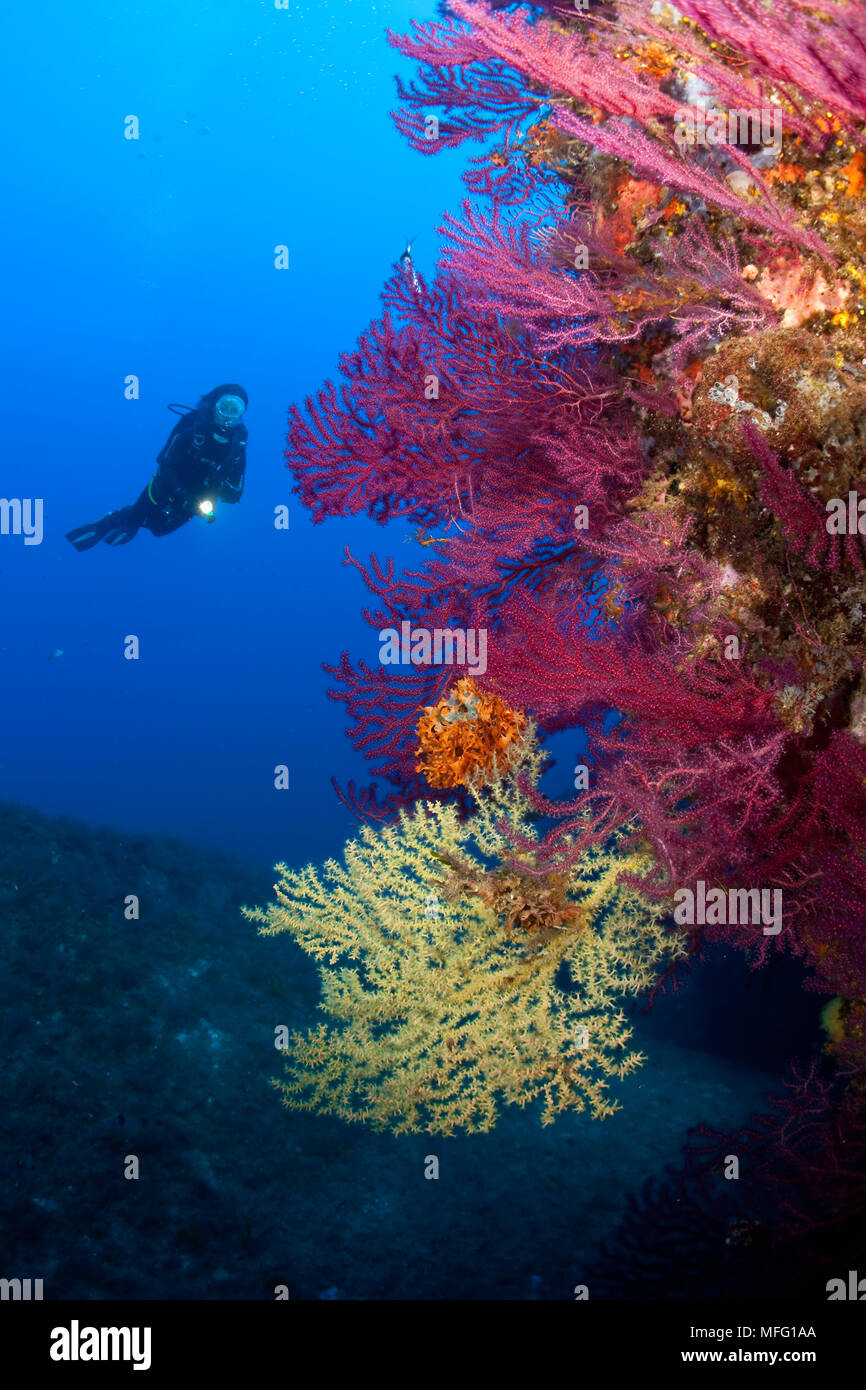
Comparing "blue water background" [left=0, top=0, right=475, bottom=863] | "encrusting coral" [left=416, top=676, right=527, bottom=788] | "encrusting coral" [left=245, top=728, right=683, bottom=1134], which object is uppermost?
"blue water background" [left=0, top=0, right=475, bottom=863]

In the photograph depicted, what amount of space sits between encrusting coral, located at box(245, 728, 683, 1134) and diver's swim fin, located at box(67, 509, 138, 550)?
9124 millimetres

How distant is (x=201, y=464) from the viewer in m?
9.41

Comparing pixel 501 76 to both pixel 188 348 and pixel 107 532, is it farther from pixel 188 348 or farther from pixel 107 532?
pixel 188 348

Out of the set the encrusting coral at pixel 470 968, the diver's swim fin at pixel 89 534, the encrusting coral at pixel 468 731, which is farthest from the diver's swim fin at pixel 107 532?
the encrusting coral at pixel 470 968

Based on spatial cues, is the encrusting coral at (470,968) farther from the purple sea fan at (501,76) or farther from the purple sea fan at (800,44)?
the purple sea fan at (501,76)

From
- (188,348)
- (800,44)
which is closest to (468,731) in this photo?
(800,44)

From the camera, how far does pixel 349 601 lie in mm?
74062

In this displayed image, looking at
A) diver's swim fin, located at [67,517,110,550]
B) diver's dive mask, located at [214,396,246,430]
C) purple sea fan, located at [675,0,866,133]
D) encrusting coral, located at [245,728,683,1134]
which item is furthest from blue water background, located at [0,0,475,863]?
purple sea fan, located at [675,0,866,133]

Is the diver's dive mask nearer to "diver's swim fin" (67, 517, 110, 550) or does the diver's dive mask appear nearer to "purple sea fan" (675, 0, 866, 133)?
"diver's swim fin" (67, 517, 110, 550)

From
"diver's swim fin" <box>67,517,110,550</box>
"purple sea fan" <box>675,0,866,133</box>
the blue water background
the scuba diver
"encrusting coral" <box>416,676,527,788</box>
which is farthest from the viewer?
the blue water background

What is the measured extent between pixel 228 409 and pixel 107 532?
4.04 m

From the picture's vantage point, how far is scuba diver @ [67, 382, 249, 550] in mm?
8828

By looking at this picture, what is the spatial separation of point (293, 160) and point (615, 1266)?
70714 millimetres
